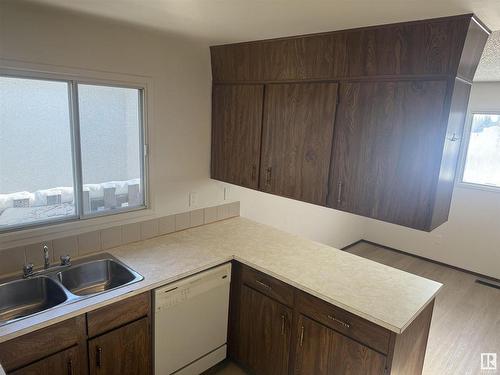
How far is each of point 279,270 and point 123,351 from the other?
1.02m

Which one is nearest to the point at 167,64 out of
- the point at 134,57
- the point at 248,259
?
the point at 134,57

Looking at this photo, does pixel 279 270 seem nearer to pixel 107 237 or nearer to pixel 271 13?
pixel 107 237

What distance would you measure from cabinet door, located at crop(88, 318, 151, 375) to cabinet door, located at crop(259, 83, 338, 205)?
1.33m

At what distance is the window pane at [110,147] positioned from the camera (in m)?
2.25

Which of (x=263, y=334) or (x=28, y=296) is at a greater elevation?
(x=28, y=296)

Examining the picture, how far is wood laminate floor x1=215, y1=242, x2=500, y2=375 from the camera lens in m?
2.80

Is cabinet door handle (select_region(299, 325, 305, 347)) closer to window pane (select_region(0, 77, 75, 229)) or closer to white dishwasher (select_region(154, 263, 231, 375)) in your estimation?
white dishwasher (select_region(154, 263, 231, 375))

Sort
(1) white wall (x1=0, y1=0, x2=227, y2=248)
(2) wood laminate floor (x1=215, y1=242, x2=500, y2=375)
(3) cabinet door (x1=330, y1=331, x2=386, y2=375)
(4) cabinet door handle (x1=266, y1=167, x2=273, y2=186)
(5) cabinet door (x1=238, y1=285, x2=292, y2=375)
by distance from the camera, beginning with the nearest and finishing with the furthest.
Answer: (3) cabinet door (x1=330, y1=331, x2=386, y2=375) → (1) white wall (x1=0, y1=0, x2=227, y2=248) → (5) cabinet door (x1=238, y1=285, x2=292, y2=375) → (4) cabinet door handle (x1=266, y1=167, x2=273, y2=186) → (2) wood laminate floor (x1=215, y1=242, x2=500, y2=375)

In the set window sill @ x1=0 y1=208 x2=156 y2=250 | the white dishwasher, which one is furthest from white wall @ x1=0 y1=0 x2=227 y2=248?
the white dishwasher

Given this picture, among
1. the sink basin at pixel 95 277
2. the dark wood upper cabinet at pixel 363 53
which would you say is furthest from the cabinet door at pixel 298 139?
the sink basin at pixel 95 277

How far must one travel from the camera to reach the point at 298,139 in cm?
244

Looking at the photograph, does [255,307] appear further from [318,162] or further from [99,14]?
[99,14]

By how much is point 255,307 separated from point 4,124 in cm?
189

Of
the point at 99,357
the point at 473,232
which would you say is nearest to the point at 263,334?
the point at 99,357
